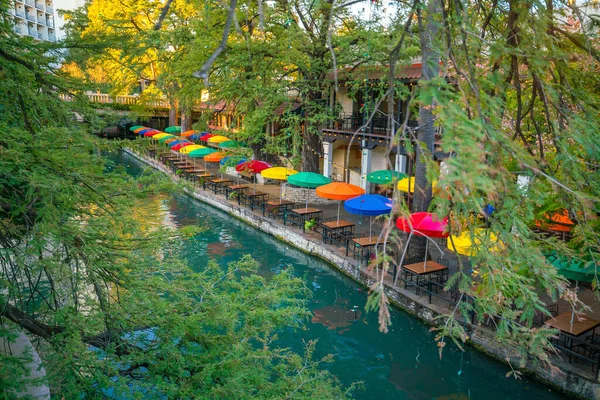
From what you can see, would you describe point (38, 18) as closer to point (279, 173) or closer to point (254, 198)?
point (254, 198)

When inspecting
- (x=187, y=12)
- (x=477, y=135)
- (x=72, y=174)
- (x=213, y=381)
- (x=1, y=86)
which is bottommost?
→ (x=213, y=381)

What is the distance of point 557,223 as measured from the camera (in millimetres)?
8086

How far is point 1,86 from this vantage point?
5.54 m

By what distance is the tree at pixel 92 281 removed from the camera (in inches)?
182

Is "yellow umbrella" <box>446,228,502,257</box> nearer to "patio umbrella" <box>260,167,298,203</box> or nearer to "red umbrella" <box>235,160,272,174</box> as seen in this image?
"patio umbrella" <box>260,167,298,203</box>

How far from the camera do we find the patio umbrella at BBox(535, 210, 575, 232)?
8.23 m

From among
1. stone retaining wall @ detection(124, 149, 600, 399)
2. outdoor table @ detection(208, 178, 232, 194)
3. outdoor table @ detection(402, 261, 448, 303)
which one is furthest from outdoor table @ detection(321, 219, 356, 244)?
outdoor table @ detection(208, 178, 232, 194)

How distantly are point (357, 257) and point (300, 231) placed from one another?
3.48m

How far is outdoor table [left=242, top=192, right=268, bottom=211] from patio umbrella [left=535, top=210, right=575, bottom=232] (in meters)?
14.0

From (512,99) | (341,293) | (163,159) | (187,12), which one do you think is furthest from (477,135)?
(163,159)

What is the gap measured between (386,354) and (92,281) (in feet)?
23.3

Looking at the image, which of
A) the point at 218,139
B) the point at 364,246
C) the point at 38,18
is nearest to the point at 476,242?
the point at 364,246

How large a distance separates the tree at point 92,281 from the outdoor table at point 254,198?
578 inches

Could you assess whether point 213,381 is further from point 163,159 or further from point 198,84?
point 163,159
